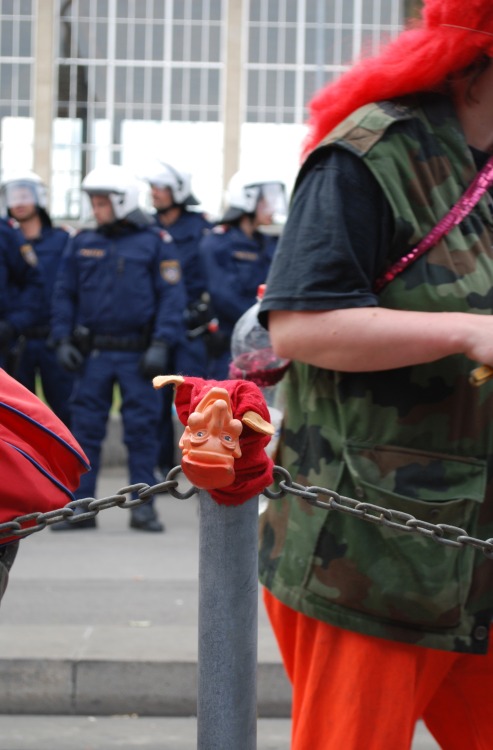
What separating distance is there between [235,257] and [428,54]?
620 centimetres

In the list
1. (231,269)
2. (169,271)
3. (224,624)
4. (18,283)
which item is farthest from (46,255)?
(224,624)

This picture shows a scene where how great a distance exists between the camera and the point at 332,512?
218 cm

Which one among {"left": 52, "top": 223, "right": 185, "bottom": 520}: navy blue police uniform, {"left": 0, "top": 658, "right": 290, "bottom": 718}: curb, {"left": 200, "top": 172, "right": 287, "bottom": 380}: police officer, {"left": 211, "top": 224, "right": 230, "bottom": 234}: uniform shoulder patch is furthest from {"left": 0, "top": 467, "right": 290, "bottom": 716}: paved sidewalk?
{"left": 211, "top": 224, "right": 230, "bottom": 234}: uniform shoulder patch

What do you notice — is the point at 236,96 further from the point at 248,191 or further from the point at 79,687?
the point at 79,687

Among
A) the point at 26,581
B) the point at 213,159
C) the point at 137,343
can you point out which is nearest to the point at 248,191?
the point at 137,343

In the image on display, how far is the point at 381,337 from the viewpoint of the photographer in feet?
6.84

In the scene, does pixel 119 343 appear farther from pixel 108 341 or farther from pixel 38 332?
pixel 38 332

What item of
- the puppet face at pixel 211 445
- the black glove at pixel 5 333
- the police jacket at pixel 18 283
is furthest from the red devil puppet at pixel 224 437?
the police jacket at pixel 18 283

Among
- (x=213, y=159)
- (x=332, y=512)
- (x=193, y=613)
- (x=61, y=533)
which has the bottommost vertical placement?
(x=213, y=159)

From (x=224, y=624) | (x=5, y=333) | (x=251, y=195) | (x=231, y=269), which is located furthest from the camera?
(x=251, y=195)

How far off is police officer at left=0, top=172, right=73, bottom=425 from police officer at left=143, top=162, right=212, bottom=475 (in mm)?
683

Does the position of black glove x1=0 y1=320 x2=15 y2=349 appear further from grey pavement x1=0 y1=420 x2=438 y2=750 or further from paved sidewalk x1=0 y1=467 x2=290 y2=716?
grey pavement x1=0 y1=420 x2=438 y2=750

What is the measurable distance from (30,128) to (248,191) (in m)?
30.2

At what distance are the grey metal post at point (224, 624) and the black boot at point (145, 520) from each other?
5.49 metres
